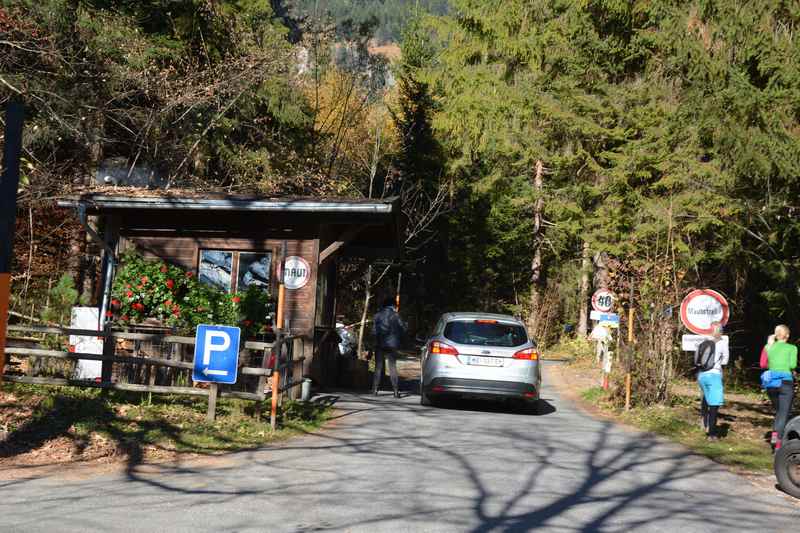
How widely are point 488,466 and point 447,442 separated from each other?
177 cm

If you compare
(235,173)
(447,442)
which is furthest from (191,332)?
(235,173)

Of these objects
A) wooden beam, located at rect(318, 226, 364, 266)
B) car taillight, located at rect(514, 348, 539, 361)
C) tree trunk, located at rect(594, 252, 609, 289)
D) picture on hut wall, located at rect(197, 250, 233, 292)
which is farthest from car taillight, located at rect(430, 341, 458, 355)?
tree trunk, located at rect(594, 252, 609, 289)

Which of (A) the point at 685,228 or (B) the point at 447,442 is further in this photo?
(A) the point at 685,228

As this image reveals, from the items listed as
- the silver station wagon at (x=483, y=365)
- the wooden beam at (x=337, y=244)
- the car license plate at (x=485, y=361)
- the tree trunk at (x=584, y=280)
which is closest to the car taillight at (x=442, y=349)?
the silver station wagon at (x=483, y=365)

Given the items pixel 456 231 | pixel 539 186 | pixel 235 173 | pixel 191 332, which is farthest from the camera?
pixel 456 231

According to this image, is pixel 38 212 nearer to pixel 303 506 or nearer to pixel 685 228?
pixel 685 228

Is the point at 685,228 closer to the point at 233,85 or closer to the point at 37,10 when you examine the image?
the point at 233,85

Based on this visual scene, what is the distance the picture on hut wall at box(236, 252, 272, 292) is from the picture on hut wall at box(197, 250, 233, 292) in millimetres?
242

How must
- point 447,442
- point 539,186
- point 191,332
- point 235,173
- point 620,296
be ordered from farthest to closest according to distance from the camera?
point 539,186 < point 235,173 < point 620,296 < point 191,332 < point 447,442

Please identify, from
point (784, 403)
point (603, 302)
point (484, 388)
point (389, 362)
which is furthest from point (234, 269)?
point (603, 302)

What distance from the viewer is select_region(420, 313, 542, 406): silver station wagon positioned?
15242mm

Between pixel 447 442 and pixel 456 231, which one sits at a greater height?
pixel 456 231

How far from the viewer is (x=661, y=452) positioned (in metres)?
12.4

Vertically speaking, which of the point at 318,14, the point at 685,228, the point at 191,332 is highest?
the point at 318,14
